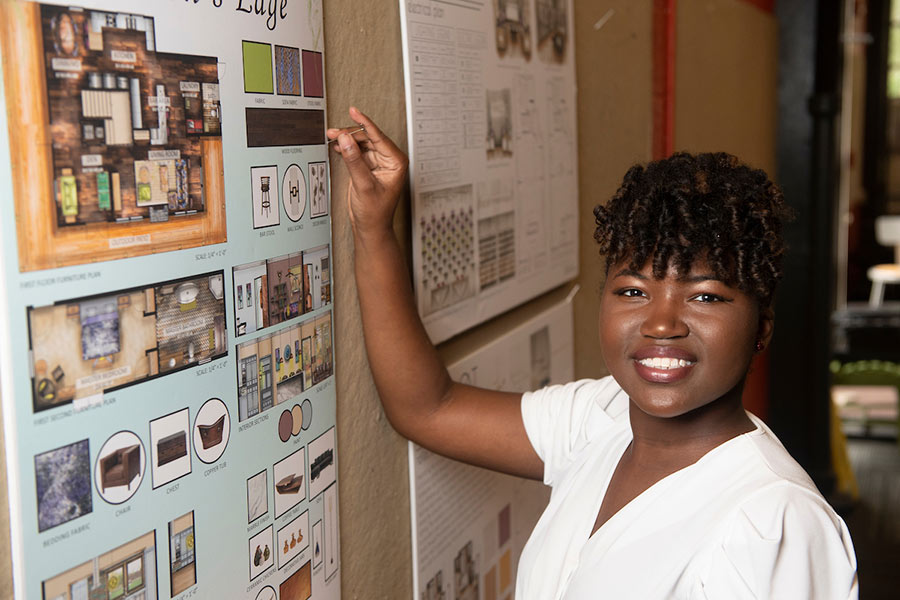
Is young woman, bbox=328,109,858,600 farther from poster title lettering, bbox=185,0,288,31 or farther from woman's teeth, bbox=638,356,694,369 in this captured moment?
poster title lettering, bbox=185,0,288,31

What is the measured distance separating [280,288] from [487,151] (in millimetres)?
654

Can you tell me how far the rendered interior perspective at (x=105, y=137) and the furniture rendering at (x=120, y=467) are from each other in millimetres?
184

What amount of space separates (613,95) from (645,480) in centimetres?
140

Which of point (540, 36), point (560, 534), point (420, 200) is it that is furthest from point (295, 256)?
point (540, 36)

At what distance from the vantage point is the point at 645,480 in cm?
126

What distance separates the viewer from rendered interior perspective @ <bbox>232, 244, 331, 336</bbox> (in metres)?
→ 1.07

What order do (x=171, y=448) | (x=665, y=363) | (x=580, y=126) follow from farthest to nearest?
(x=580, y=126)
(x=665, y=363)
(x=171, y=448)

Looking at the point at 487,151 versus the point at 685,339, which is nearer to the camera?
the point at 685,339

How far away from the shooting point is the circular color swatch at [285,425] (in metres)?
1.16

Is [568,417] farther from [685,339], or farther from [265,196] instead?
[265,196]

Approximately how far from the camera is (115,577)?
0.89m

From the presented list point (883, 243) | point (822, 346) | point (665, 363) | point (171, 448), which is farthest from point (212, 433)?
point (883, 243)

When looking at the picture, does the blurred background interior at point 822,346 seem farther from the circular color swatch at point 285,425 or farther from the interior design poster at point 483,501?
the circular color swatch at point 285,425

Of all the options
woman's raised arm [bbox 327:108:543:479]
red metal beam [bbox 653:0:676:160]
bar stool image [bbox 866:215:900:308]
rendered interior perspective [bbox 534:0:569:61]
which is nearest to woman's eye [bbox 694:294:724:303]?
woman's raised arm [bbox 327:108:543:479]
